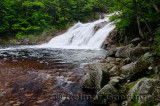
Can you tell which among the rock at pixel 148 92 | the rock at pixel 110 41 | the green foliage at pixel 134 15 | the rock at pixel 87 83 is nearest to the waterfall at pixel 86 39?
the rock at pixel 110 41

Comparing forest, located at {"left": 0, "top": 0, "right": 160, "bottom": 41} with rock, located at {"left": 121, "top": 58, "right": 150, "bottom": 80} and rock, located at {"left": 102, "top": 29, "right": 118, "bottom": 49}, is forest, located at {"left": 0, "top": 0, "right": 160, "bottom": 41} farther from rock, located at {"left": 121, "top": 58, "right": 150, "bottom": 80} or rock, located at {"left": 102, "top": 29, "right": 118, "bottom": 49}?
rock, located at {"left": 121, "top": 58, "right": 150, "bottom": 80}

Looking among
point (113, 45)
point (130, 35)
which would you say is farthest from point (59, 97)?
point (113, 45)

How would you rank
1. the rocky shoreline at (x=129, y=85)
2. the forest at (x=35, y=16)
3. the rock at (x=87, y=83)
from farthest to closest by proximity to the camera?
1. the forest at (x=35, y=16)
2. the rock at (x=87, y=83)
3. the rocky shoreline at (x=129, y=85)

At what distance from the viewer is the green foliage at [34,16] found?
27030 mm

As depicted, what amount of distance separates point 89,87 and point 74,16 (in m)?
34.5

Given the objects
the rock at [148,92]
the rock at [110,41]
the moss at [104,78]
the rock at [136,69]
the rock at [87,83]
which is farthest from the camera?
the rock at [110,41]

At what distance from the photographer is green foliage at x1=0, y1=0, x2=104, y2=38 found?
88.7 feet

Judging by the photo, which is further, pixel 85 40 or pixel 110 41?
pixel 85 40

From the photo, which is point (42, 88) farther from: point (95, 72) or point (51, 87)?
point (95, 72)

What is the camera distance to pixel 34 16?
2962 cm

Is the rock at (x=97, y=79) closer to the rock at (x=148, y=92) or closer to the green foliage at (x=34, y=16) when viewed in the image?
the rock at (x=148, y=92)

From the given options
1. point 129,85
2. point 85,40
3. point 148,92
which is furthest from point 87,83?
point 85,40

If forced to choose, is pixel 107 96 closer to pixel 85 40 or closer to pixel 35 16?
pixel 85 40

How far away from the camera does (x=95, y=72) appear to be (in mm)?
4801
